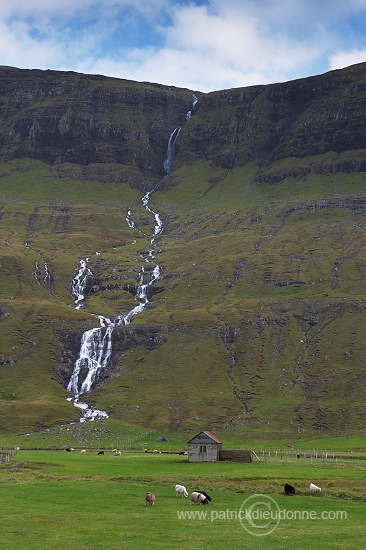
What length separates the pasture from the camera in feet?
123

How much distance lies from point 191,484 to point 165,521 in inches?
975

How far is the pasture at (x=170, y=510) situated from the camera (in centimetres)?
3747

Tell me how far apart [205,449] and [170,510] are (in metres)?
56.9

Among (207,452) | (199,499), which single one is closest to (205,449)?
(207,452)

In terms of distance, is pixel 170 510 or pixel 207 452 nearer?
pixel 170 510

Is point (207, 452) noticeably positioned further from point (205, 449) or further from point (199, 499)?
point (199, 499)

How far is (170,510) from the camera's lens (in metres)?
49.0

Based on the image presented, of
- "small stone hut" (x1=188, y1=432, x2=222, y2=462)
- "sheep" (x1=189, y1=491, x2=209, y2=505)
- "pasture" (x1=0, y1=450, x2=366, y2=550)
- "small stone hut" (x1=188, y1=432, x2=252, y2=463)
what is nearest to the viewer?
"pasture" (x1=0, y1=450, x2=366, y2=550)

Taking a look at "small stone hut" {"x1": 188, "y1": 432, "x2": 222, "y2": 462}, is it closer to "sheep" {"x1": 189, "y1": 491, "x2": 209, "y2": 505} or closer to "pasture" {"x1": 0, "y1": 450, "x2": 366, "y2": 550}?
"pasture" {"x1": 0, "y1": 450, "x2": 366, "y2": 550}

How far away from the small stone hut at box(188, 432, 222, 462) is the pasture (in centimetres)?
1804

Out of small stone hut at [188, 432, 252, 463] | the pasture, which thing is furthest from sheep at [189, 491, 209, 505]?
small stone hut at [188, 432, 252, 463]

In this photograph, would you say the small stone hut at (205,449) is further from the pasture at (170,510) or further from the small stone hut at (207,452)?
the pasture at (170,510)

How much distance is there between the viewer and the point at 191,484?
6800 cm

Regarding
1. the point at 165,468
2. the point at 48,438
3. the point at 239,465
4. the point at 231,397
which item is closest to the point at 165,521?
the point at 165,468
